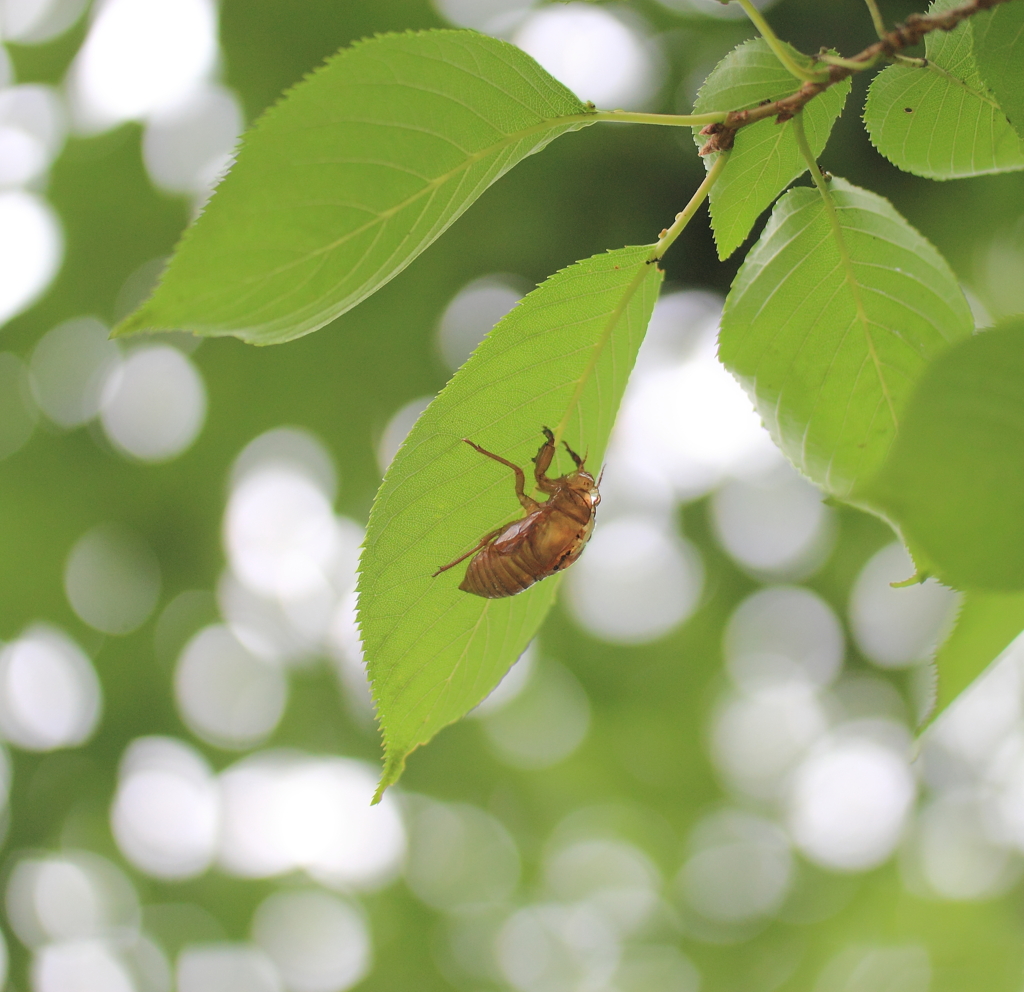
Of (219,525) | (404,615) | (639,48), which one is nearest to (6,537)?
(219,525)

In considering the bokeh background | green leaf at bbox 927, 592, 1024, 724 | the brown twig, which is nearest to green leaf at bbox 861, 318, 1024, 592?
green leaf at bbox 927, 592, 1024, 724

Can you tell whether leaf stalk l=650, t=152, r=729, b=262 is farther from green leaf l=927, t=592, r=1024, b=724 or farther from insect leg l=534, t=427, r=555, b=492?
green leaf l=927, t=592, r=1024, b=724

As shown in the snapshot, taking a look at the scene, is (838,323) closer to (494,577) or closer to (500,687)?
(494,577)

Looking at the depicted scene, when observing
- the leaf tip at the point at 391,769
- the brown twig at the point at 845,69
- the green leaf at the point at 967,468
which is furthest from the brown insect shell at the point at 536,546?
the green leaf at the point at 967,468

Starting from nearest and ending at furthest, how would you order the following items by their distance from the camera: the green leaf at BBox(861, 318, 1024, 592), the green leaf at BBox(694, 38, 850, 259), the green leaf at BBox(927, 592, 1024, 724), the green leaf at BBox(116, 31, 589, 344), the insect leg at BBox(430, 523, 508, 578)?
the green leaf at BBox(861, 318, 1024, 592), the green leaf at BBox(927, 592, 1024, 724), the green leaf at BBox(116, 31, 589, 344), the green leaf at BBox(694, 38, 850, 259), the insect leg at BBox(430, 523, 508, 578)

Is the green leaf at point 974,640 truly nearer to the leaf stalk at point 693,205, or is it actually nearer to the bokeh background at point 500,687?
the leaf stalk at point 693,205

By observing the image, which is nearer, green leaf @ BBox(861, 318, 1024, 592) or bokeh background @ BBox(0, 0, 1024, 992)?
green leaf @ BBox(861, 318, 1024, 592)

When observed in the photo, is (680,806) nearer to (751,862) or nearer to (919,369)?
(751,862)
